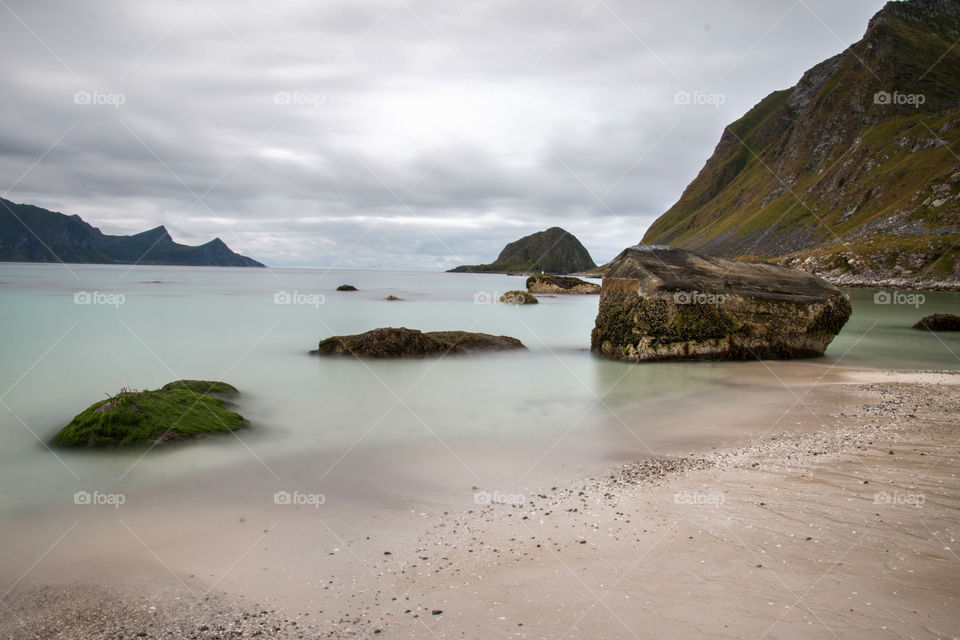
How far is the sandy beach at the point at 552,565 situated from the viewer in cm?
380

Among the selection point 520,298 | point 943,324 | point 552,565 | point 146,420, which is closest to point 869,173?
point 520,298

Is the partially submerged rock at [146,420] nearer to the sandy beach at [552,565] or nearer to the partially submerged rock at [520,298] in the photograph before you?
the sandy beach at [552,565]

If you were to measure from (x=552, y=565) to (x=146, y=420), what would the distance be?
21.8ft

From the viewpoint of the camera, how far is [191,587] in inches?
172

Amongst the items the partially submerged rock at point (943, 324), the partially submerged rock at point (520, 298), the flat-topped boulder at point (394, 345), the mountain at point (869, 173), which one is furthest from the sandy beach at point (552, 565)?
the mountain at point (869, 173)

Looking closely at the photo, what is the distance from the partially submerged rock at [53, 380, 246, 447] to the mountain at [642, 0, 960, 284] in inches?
3187

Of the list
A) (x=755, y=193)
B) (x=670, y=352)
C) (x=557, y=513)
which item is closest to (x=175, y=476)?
(x=557, y=513)

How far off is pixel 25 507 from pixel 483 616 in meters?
5.44

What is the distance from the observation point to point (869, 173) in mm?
112938

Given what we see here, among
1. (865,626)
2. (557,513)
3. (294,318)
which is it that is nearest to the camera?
(865,626)

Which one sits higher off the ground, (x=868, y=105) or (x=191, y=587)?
(x=868, y=105)

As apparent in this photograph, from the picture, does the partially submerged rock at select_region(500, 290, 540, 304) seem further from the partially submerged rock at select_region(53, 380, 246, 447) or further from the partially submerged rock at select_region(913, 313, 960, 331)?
the partially submerged rock at select_region(53, 380, 246, 447)

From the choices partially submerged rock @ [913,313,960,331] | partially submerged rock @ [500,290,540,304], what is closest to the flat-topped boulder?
partially submerged rock @ [913,313,960,331]

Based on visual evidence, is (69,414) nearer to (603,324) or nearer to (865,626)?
(865,626)
